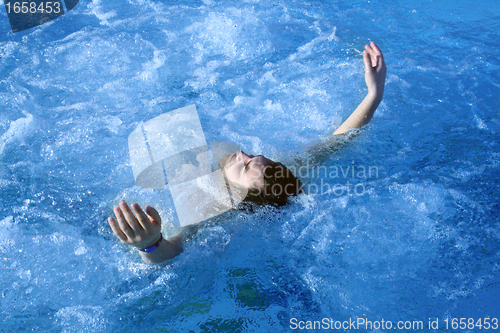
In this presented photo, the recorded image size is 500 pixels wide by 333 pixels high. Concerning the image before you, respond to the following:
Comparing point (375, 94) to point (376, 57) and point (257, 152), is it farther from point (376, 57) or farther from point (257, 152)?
point (257, 152)

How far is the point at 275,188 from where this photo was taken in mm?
2891

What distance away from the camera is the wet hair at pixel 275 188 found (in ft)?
9.22

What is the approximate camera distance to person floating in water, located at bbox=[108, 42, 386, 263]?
217 centimetres

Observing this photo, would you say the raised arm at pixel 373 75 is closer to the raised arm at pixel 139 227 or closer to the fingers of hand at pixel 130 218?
the raised arm at pixel 139 227

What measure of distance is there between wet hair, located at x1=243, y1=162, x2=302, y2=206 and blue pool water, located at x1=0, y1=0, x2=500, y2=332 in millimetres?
170

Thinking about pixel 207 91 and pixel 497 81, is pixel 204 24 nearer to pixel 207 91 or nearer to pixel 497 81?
pixel 207 91

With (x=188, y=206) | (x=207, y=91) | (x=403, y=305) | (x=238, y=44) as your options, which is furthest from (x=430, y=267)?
(x=238, y=44)

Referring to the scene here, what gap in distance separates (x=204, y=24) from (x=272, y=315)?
14.5 feet

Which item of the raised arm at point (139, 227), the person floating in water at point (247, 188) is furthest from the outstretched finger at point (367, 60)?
the raised arm at point (139, 227)

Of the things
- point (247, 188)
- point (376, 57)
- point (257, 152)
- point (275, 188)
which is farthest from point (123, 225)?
point (376, 57)

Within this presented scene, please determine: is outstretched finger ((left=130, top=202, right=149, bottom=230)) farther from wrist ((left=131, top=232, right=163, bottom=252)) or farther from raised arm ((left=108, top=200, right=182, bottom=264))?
wrist ((left=131, top=232, right=163, bottom=252))

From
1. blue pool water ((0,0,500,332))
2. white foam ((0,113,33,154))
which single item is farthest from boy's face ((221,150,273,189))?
white foam ((0,113,33,154))

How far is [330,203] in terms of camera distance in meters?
3.23

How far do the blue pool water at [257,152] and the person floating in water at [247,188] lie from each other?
0.18 metres
